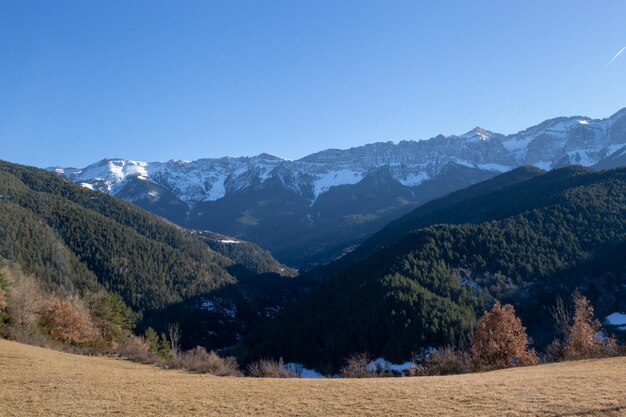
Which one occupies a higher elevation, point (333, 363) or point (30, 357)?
point (30, 357)

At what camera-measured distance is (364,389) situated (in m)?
38.7

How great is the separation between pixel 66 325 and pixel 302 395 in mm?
69564

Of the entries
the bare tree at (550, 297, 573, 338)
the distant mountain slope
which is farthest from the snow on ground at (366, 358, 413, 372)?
the bare tree at (550, 297, 573, 338)

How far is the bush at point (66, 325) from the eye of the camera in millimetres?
86500

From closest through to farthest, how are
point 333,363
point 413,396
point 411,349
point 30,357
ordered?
point 413,396 → point 30,357 → point 411,349 → point 333,363

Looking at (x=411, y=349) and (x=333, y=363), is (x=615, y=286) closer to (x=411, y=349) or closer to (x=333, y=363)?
(x=411, y=349)

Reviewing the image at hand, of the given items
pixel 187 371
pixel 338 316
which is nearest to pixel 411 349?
pixel 338 316

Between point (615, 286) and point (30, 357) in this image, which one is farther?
point (615, 286)

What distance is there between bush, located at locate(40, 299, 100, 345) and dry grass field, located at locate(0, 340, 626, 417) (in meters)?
43.4

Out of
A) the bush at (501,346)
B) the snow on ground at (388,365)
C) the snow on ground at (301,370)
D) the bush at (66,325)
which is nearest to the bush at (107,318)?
the bush at (66,325)

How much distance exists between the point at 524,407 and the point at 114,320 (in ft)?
322

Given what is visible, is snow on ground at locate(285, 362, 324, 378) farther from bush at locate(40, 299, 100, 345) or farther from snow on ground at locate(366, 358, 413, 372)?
bush at locate(40, 299, 100, 345)

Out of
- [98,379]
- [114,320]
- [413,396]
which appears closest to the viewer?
[413,396]

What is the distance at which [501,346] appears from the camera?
80375 millimetres
